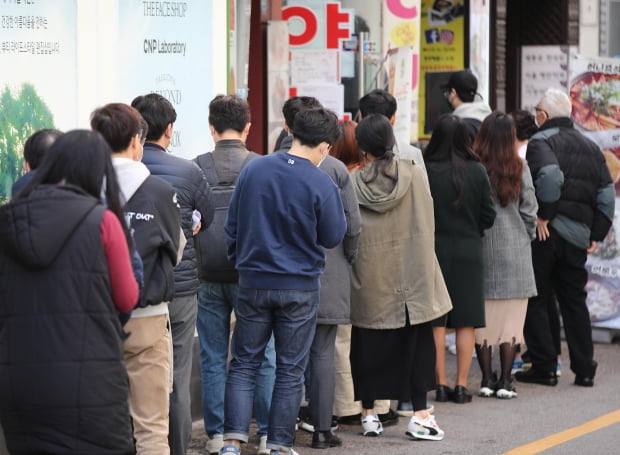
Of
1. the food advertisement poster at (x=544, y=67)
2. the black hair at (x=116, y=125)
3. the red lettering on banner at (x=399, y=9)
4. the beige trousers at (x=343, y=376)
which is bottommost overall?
the beige trousers at (x=343, y=376)

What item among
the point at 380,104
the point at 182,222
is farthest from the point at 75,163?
the point at 380,104

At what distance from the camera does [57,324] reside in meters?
4.38

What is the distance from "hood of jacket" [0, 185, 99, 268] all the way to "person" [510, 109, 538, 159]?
17.2ft

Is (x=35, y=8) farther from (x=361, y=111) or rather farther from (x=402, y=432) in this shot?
(x=402, y=432)

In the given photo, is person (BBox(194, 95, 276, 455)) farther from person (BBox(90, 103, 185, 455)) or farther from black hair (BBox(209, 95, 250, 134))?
person (BBox(90, 103, 185, 455))

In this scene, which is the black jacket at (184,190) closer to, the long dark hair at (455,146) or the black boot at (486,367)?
the long dark hair at (455,146)

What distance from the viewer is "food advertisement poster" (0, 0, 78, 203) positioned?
21.9 ft

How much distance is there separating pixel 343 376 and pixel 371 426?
0.33 metres

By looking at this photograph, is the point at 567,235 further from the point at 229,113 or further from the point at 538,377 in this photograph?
the point at 229,113

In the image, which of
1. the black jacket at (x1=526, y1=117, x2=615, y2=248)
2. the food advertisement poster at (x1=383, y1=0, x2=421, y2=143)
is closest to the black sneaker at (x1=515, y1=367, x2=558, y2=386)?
the black jacket at (x1=526, y1=117, x2=615, y2=248)

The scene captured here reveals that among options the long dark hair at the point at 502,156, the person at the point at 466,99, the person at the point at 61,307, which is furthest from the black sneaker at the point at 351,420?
the person at the point at 61,307

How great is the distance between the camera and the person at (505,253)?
8367mm

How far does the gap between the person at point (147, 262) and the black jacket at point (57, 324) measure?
930 mm

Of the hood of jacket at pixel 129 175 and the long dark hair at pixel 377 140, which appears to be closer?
the hood of jacket at pixel 129 175
